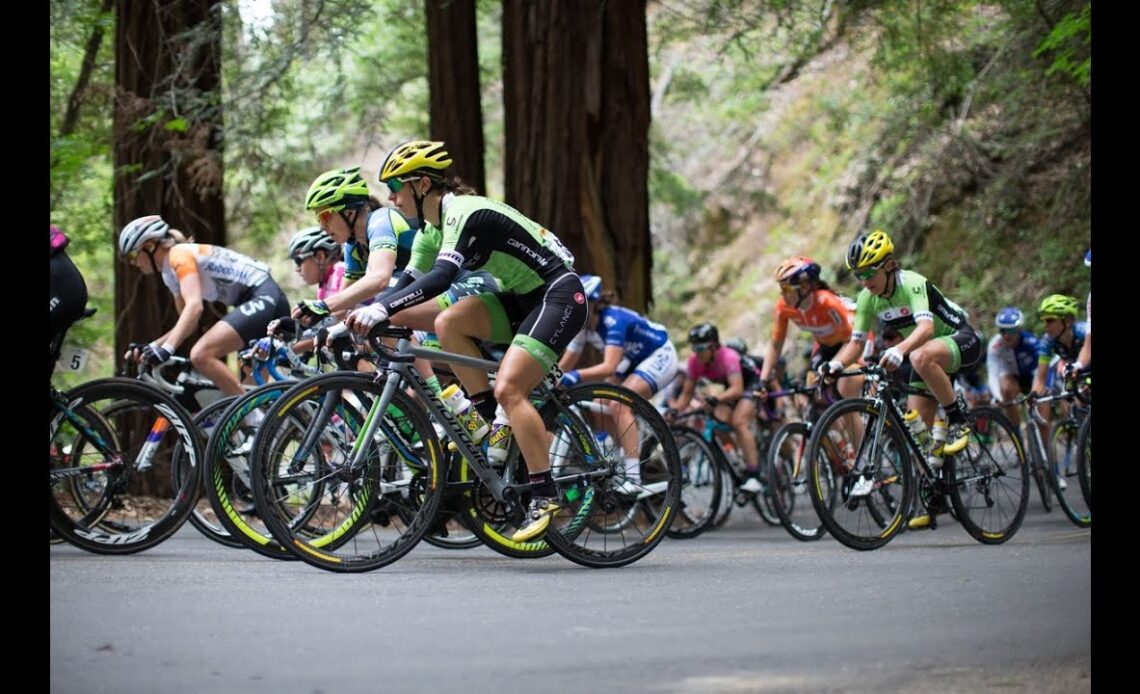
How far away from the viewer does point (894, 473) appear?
32.0 feet

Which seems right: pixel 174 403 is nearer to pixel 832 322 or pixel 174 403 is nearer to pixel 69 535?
pixel 69 535

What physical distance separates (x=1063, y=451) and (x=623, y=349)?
3.89 metres

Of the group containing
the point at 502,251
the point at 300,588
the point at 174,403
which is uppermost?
the point at 502,251

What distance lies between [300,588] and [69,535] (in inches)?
73.9

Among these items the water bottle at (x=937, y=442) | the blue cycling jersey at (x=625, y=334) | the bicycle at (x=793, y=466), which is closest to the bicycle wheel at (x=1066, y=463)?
the bicycle at (x=793, y=466)

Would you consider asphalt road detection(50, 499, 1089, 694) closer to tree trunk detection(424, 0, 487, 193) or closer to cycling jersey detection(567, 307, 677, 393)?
cycling jersey detection(567, 307, 677, 393)

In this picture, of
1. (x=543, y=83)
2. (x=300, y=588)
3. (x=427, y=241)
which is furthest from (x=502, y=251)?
(x=543, y=83)

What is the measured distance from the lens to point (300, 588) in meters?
6.48

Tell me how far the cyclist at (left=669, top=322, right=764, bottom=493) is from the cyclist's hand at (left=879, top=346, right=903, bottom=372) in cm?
313

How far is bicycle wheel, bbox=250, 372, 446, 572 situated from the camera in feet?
22.3

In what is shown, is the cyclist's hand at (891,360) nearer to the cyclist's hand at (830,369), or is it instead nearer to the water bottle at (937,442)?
the cyclist's hand at (830,369)

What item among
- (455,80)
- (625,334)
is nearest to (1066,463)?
(625,334)

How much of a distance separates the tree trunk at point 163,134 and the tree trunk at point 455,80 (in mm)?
2010

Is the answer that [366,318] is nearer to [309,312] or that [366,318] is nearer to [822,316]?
[309,312]
